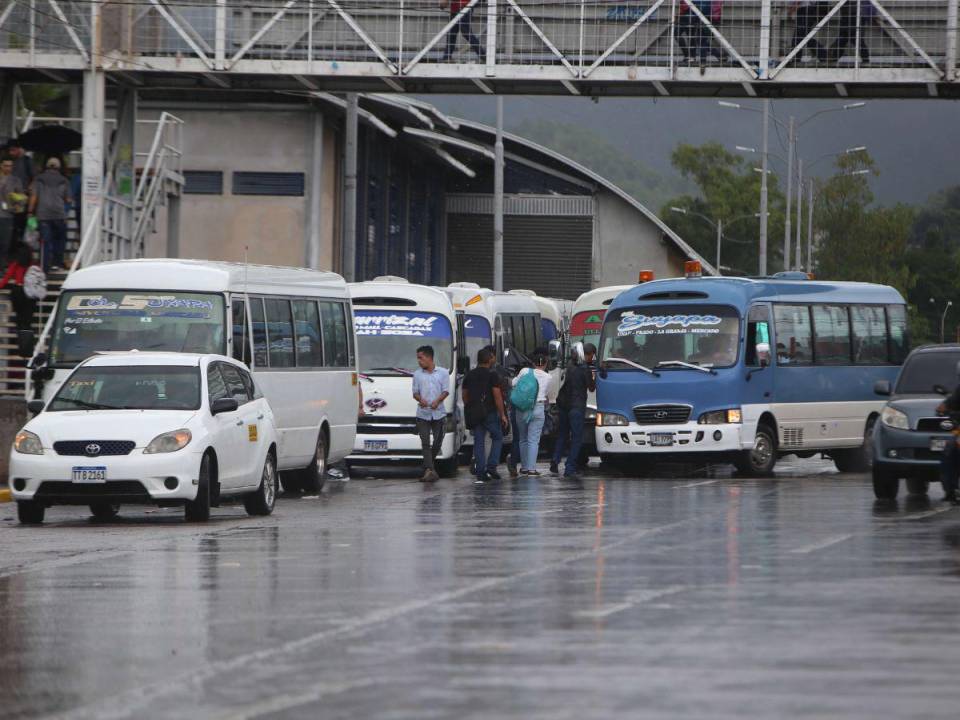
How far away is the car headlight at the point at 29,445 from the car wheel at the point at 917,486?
1032 cm

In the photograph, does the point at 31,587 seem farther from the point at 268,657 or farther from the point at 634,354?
the point at 634,354

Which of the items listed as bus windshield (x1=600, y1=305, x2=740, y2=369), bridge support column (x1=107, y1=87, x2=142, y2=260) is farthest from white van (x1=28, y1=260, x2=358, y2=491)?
bridge support column (x1=107, y1=87, x2=142, y2=260)

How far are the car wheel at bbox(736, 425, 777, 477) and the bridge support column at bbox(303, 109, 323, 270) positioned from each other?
2097cm

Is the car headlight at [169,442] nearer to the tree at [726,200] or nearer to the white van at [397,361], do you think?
the white van at [397,361]

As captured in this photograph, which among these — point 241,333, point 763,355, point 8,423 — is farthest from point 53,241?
point 763,355

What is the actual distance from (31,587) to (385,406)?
15.8 meters

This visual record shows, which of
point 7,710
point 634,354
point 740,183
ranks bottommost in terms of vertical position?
point 7,710

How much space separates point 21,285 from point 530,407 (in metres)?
7.17

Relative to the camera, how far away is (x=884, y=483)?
22.1m

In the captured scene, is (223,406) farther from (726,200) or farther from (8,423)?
(726,200)

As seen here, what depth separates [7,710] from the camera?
838 centimetres

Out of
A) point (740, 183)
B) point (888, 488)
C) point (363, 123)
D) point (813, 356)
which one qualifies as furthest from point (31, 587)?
point (740, 183)

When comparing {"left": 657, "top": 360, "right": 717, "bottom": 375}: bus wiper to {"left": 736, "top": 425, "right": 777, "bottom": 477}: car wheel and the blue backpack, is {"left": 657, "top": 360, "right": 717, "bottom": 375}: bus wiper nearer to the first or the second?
{"left": 736, "top": 425, "right": 777, "bottom": 477}: car wheel

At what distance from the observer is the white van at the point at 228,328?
22.2 m
